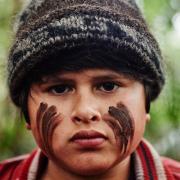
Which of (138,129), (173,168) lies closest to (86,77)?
(138,129)

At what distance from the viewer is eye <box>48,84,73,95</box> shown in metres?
1.53

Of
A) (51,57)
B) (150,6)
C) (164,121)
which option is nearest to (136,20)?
(51,57)

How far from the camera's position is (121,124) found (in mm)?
1533

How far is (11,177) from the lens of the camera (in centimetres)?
193

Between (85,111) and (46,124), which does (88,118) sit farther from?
(46,124)

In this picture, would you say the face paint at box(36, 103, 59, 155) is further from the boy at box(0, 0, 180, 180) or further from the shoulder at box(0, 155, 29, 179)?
the shoulder at box(0, 155, 29, 179)

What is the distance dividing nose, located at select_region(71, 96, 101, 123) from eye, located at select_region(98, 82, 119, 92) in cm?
6

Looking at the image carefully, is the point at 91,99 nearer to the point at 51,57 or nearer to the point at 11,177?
the point at 51,57

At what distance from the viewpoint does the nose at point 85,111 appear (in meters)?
1.45

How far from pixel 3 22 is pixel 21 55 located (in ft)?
6.56

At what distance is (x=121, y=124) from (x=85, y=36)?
29 cm

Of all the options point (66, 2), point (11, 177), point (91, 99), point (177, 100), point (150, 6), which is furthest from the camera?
point (150, 6)

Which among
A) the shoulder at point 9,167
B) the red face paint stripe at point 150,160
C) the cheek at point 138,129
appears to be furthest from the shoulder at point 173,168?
the shoulder at point 9,167

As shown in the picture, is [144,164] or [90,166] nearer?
[90,166]
